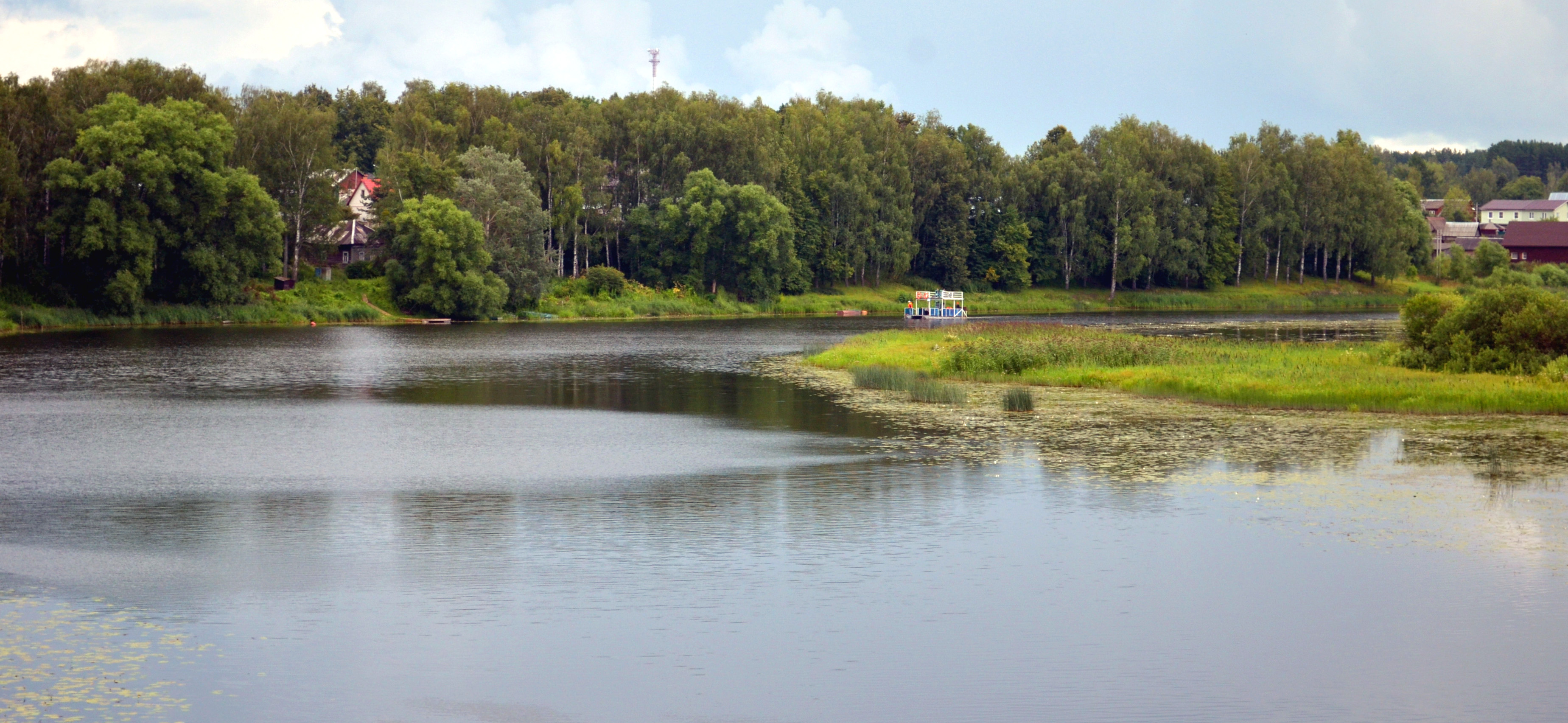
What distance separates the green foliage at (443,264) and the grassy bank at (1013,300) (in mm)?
7760

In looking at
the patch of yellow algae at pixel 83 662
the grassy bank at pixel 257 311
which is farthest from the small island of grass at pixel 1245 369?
the grassy bank at pixel 257 311

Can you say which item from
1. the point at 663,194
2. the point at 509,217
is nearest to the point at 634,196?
the point at 663,194

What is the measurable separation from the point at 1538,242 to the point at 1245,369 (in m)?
126

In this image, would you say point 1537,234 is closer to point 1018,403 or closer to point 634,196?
point 634,196

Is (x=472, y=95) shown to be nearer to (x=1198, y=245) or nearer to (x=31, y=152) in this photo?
(x=31, y=152)

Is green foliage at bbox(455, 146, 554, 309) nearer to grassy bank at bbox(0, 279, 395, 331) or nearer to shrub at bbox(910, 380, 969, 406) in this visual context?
grassy bank at bbox(0, 279, 395, 331)

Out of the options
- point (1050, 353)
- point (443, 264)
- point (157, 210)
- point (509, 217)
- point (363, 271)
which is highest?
point (509, 217)

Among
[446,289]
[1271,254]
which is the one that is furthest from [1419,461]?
[1271,254]

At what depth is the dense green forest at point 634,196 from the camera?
76.6m

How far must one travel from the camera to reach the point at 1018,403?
35.4 m

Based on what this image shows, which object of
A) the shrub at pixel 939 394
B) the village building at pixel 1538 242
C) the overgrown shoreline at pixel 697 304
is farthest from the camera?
the village building at pixel 1538 242

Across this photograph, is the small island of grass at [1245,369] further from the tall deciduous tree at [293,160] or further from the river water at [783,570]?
the tall deciduous tree at [293,160]

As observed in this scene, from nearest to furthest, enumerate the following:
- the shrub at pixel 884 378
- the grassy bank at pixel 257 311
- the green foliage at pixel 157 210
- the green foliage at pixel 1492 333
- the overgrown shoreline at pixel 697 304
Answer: the green foliage at pixel 1492 333, the shrub at pixel 884 378, the grassy bank at pixel 257 311, the green foliage at pixel 157 210, the overgrown shoreline at pixel 697 304

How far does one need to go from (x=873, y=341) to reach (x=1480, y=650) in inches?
1825
